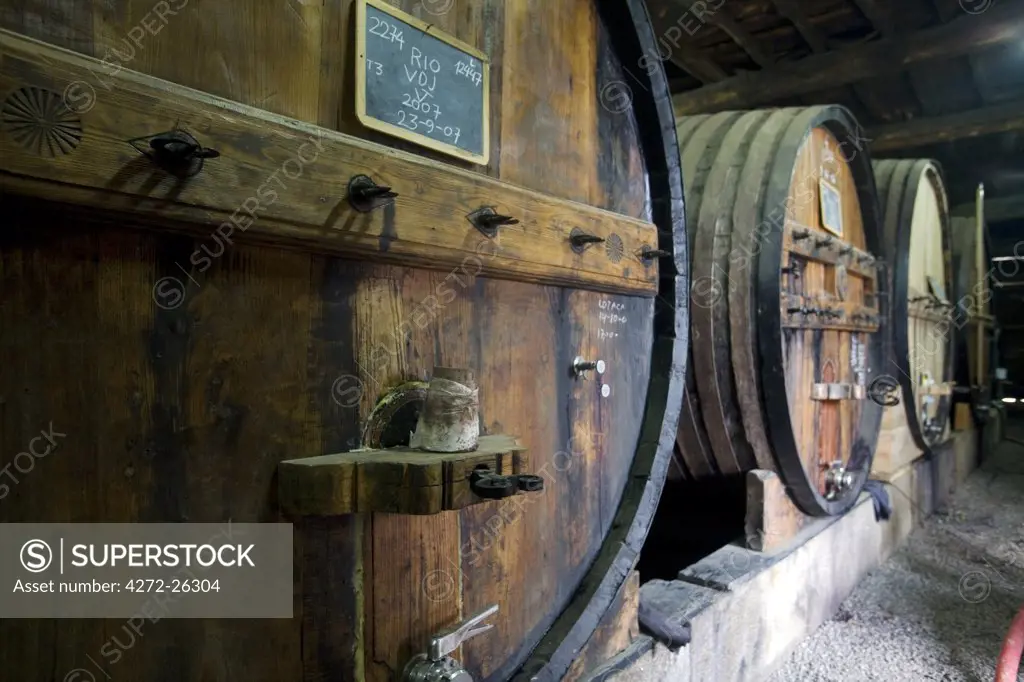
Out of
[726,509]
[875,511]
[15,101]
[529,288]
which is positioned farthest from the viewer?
[875,511]

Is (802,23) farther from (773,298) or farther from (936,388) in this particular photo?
(773,298)

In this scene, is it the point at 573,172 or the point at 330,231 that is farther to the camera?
the point at 573,172

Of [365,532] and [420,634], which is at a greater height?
[365,532]

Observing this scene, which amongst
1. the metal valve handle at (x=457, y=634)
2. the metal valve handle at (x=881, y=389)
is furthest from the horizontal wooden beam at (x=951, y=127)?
the metal valve handle at (x=457, y=634)

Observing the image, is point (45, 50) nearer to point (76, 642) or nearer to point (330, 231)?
point (330, 231)

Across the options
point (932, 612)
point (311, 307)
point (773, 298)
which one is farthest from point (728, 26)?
point (311, 307)

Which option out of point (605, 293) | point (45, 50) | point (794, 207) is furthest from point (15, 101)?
point (794, 207)

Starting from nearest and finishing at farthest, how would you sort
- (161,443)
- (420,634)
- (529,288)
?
(161,443), (420,634), (529,288)

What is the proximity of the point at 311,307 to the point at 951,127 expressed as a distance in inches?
233

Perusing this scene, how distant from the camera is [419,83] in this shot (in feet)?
3.54

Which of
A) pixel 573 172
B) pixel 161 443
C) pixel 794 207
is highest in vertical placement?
pixel 794 207

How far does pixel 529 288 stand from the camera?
4.24ft

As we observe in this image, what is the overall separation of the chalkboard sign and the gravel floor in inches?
89.3

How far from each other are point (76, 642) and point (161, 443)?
24 centimetres
